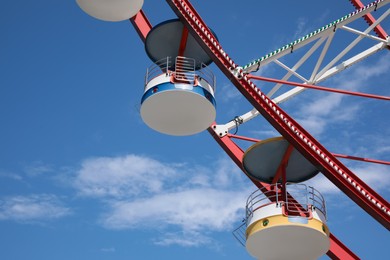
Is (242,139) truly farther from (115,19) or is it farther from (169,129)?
(115,19)

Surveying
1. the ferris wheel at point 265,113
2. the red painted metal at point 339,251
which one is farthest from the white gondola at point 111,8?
the red painted metal at point 339,251

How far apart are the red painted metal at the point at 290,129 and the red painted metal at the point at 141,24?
9.69 ft

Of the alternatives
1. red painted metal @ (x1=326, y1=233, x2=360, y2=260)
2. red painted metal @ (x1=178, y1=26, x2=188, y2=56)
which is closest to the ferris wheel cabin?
red painted metal @ (x1=178, y1=26, x2=188, y2=56)

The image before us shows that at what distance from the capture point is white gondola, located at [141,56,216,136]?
2417cm

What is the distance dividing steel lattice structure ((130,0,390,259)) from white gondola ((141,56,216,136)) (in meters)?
1.18

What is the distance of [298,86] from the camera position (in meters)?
26.0

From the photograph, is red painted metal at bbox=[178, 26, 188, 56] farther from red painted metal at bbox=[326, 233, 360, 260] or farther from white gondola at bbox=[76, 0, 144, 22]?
red painted metal at bbox=[326, 233, 360, 260]

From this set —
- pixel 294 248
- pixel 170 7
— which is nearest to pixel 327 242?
pixel 294 248

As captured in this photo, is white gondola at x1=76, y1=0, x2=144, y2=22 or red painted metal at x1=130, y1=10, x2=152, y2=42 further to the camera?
red painted metal at x1=130, y1=10, x2=152, y2=42

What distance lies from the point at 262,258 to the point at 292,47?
28.4ft

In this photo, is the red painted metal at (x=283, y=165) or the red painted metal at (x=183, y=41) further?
the red painted metal at (x=183, y=41)

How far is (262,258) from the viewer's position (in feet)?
81.1

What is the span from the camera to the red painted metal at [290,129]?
23188 mm

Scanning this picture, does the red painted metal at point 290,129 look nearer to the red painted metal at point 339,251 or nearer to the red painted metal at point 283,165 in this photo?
the red painted metal at point 283,165
